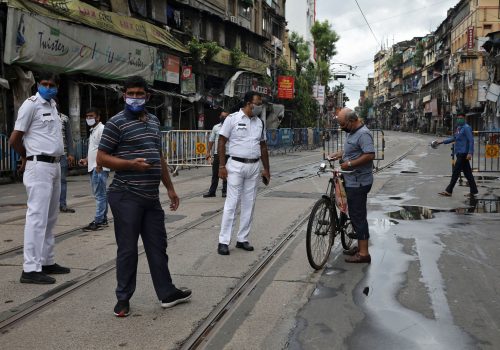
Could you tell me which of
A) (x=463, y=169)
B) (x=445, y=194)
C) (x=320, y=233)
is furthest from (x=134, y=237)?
(x=463, y=169)

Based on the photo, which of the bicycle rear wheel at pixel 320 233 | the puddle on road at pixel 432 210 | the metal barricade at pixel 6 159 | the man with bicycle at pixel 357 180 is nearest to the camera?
the bicycle rear wheel at pixel 320 233

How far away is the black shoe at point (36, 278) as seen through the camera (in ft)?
17.5

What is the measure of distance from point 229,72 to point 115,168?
1202 inches

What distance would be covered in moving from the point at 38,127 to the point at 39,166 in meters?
0.41

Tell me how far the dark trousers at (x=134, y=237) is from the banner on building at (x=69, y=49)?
12649mm

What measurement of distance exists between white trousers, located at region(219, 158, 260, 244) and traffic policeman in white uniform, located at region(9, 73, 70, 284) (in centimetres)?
205

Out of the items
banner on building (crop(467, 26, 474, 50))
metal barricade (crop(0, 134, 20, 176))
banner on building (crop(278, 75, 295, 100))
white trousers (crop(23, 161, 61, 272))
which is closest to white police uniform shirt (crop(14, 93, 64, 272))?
white trousers (crop(23, 161, 61, 272))

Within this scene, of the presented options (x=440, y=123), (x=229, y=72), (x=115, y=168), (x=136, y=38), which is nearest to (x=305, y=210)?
(x=115, y=168)

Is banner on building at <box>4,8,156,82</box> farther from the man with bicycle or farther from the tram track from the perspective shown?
the man with bicycle

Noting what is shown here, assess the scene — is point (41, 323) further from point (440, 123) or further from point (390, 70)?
point (390, 70)

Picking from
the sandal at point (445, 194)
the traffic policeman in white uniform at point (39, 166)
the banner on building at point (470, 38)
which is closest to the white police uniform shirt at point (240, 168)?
the traffic policeman in white uniform at point (39, 166)

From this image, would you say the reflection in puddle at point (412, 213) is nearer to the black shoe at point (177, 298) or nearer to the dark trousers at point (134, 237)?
the black shoe at point (177, 298)

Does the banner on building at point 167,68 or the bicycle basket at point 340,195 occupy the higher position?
the banner on building at point 167,68

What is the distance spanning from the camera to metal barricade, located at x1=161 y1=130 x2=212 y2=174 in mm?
18109
